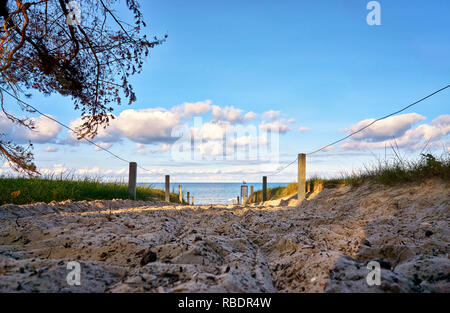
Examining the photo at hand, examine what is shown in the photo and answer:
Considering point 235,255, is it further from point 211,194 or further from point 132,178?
point 211,194

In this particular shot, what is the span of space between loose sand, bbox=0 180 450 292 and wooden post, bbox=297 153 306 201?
14.0 feet

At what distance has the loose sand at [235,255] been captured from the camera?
1.48m

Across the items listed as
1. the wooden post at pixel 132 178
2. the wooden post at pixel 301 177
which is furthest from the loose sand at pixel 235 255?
the wooden post at pixel 132 178

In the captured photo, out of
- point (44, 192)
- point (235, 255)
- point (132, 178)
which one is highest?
point (132, 178)

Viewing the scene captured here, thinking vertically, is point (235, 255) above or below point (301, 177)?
below

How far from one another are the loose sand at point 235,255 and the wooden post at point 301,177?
4.28 m

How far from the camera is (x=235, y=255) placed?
7.02 feet

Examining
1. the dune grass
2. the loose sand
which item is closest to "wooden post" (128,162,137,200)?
the dune grass

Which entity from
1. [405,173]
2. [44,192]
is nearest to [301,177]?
[405,173]

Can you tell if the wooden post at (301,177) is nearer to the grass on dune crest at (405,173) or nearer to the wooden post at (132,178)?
the grass on dune crest at (405,173)

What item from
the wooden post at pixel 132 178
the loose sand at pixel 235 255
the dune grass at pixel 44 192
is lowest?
the loose sand at pixel 235 255

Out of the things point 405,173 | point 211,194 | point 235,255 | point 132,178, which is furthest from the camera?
point 211,194

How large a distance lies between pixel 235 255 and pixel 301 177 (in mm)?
6706

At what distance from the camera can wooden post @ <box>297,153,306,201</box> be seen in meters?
8.38
